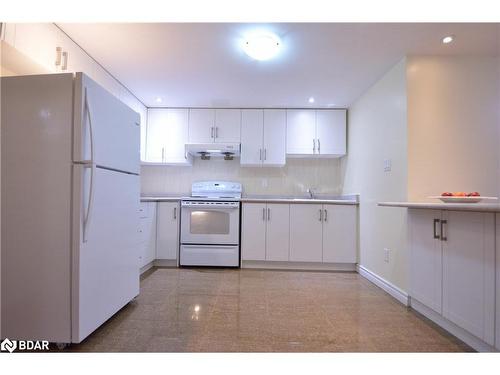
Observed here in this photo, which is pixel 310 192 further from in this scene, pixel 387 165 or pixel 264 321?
pixel 264 321

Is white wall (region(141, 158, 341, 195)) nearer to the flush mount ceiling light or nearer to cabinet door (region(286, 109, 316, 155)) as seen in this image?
cabinet door (region(286, 109, 316, 155))

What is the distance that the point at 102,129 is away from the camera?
164 cm

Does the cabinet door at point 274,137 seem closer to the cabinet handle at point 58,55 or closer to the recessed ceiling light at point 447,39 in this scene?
the recessed ceiling light at point 447,39

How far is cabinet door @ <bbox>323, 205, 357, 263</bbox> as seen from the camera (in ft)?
10.9

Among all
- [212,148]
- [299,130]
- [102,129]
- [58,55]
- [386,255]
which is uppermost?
[58,55]

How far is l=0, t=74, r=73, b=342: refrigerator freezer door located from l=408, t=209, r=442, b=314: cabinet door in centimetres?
228

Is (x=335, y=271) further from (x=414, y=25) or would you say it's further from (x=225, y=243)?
(x=414, y=25)

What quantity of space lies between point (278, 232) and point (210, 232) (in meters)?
0.86

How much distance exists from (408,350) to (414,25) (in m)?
2.13

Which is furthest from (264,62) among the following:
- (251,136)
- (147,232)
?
(147,232)

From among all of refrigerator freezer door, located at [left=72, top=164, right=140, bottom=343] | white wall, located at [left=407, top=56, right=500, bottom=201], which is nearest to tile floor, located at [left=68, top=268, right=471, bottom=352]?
refrigerator freezer door, located at [left=72, top=164, right=140, bottom=343]

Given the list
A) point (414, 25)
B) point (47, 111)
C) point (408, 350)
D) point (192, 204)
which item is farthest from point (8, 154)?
point (414, 25)

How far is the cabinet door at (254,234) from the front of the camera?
3.36 metres

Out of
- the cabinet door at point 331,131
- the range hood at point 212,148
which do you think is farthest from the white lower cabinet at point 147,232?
the cabinet door at point 331,131
